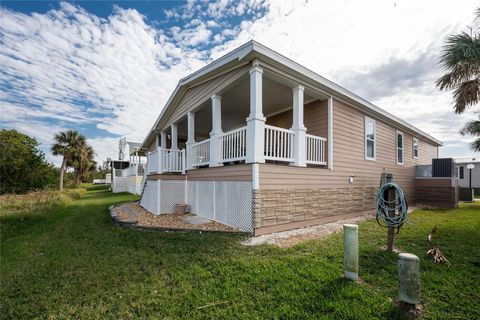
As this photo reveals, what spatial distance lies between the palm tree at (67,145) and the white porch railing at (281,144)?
30.3 metres

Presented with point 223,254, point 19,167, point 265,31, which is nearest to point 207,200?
point 223,254

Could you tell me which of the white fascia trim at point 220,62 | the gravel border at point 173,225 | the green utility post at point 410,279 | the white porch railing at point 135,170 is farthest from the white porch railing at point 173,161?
the white porch railing at point 135,170

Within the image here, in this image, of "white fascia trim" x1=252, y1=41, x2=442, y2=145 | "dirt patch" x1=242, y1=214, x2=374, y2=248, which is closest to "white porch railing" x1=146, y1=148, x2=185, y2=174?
"dirt patch" x1=242, y1=214, x2=374, y2=248

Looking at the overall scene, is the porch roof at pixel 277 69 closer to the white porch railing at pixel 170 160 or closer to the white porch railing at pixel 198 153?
the white porch railing at pixel 198 153

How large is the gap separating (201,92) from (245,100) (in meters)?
1.60

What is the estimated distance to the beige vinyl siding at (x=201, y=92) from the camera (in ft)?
19.2

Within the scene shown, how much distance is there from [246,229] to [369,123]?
6921 millimetres

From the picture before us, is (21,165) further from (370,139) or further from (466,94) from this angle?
(466,94)

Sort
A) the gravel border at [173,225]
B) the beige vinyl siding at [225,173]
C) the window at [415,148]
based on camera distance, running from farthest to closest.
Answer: the window at [415,148] → the gravel border at [173,225] → the beige vinyl siding at [225,173]

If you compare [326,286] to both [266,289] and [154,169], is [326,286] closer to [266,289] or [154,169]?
[266,289]

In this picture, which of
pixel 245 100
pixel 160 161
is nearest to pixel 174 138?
pixel 160 161

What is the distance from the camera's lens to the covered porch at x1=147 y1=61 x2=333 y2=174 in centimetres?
505

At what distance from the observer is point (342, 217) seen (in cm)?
693

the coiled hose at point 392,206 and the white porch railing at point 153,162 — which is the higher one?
the white porch railing at point 153,162
